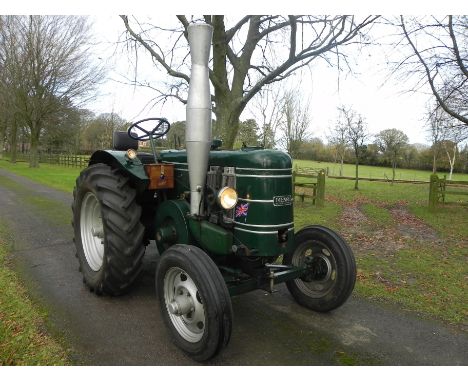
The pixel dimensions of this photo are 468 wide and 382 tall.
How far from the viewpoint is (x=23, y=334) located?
296cm

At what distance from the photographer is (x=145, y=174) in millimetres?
3688

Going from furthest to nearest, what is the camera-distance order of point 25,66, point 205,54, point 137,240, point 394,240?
point 25,66 → point 394,240 → point 137,240 → point 205,54

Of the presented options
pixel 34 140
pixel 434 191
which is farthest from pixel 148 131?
pixel 34 140

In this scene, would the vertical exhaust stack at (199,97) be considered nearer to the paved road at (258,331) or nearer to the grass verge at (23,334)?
the paved road at (258,331)

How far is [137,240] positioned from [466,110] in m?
13.6

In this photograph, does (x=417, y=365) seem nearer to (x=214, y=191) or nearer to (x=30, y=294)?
(x=214, y=191)

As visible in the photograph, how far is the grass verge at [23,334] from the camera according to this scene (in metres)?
2.65

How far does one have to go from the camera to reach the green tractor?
2850mm

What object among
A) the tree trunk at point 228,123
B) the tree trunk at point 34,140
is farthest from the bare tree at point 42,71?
the tree trunk at point 228,123

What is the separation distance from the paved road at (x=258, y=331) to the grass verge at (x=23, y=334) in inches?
4.5

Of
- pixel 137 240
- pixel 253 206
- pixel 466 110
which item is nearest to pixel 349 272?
pixel 253 206

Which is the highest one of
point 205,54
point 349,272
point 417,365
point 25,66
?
point 25,66

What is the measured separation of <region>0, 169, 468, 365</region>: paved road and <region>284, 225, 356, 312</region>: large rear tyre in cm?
15

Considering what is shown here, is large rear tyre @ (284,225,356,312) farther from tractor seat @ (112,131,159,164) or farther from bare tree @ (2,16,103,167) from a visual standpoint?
bare tree @ (2,16,103,167)
